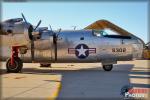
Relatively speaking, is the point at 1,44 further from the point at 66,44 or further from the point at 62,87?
the point at 62,87

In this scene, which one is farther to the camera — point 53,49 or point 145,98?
point 53,49

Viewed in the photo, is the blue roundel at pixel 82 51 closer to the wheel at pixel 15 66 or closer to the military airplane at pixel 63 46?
the military airplane at pixel 63 46

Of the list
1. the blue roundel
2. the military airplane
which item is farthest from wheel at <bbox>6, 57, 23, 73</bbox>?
the blue roundel

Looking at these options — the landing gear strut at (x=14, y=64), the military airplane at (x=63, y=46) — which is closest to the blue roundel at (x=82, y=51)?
the military airplane at (x=63, y=46)

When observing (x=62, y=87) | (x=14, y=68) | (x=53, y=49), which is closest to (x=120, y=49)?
(x=53, y=49)

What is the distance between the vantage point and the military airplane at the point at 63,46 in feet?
63.1

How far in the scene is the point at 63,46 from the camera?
794 inches

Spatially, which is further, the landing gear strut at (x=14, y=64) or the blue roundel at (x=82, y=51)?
the blue roundel at (x=82, y=51)

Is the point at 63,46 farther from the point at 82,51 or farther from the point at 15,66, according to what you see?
the point at 15,66

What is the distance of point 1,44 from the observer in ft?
65.7

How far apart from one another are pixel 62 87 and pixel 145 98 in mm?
3745

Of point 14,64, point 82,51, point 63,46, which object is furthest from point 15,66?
point 82,51

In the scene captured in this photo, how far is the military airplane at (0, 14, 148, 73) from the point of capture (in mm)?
19234

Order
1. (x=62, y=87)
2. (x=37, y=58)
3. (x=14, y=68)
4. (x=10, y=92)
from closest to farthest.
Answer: (x=10, y=92) < (x=62, y=87) < (x=14, y=68) < (x=37, y=58)
